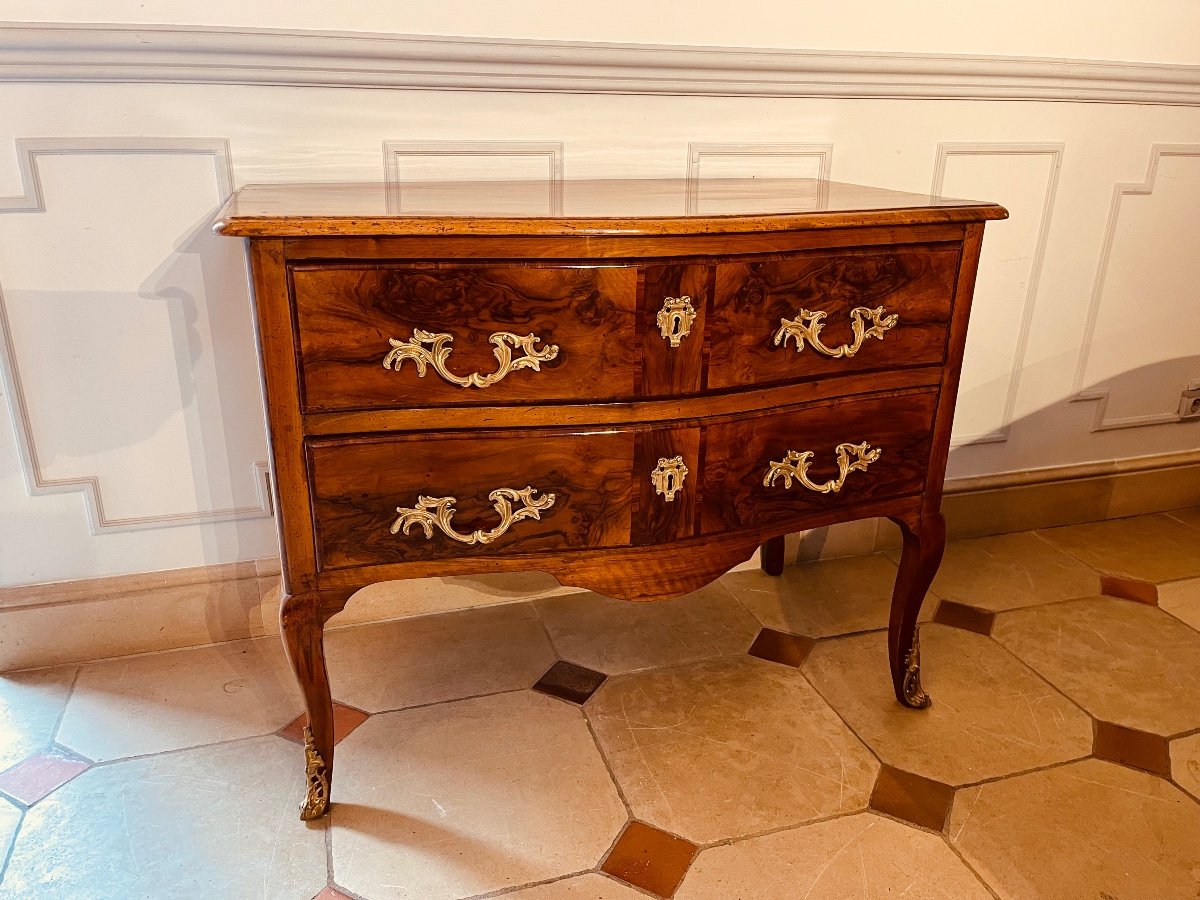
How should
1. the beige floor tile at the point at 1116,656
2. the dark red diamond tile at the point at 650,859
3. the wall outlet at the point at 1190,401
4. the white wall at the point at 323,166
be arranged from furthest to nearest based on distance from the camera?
the wall outlet at the point at 1190,401, the beige floor tile at the point at 1116,656, the white wall at the point at 323,166, the dark red diamond tile at the point at 650,859

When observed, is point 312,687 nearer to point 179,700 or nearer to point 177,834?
point 177,834

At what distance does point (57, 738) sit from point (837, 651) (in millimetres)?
1382

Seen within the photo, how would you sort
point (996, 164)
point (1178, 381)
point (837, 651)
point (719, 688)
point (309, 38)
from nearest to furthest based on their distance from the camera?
point (309, 38) → point (719, 688) → point (837, 651) → point (996, 164) → point (1178, 381)

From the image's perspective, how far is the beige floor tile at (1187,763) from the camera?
1.44 metres

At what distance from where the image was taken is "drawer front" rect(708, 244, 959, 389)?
1.18m

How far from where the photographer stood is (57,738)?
58.7 inches

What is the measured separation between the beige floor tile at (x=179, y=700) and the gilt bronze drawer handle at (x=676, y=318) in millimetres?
946

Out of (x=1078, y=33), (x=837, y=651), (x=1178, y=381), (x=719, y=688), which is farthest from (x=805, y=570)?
(x=1078, y=33)

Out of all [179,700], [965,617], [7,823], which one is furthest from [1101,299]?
[7,823]

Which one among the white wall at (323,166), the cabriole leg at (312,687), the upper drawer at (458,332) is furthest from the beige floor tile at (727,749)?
the white wall at (323,166)

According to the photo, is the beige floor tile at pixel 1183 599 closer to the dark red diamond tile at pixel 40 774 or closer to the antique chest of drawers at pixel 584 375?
the antique chest of drawers at pixel 584 375

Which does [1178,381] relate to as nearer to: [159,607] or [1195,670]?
[1195,670]

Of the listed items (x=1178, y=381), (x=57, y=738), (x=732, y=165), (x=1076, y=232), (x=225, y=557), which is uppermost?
(x=732, y=165)

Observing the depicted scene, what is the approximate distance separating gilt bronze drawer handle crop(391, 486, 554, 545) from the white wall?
632 mm
